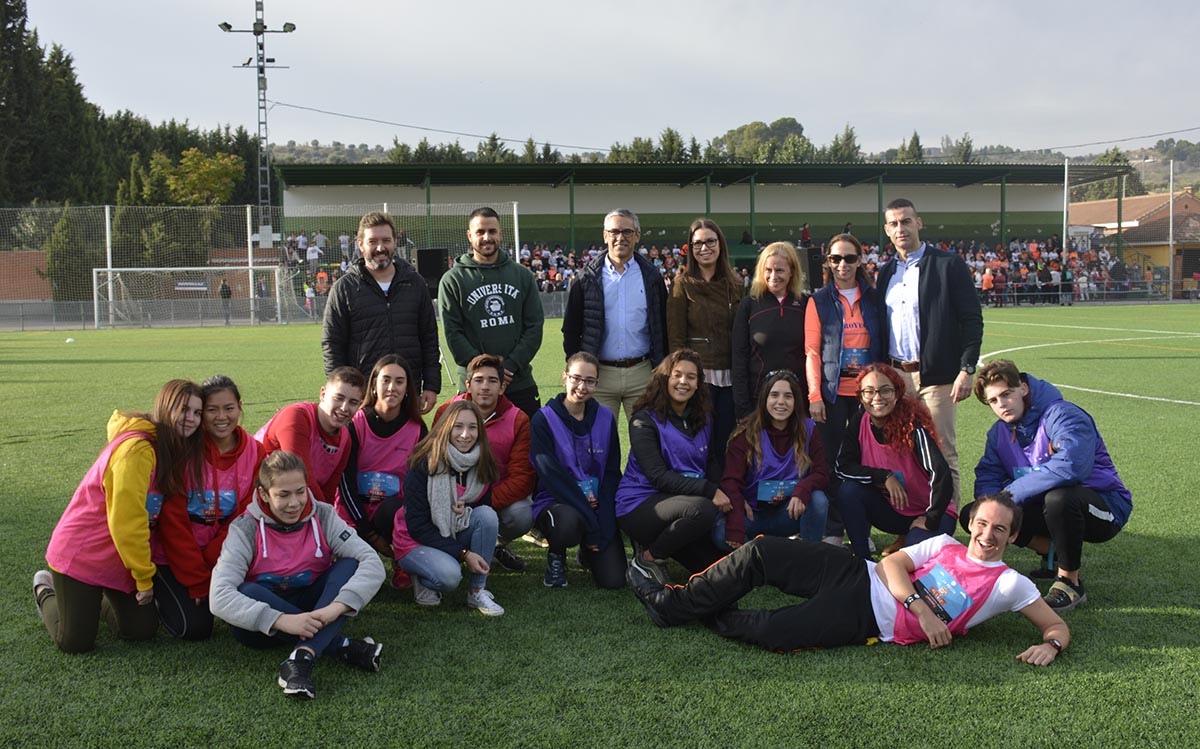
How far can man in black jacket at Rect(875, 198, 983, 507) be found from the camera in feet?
15.8

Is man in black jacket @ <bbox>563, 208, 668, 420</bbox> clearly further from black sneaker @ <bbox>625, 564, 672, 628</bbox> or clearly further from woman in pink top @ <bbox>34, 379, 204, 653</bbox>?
woman in pink top @ <bbox>34, 379, 204, 653</bbox>

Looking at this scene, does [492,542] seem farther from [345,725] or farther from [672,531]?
[345,725]

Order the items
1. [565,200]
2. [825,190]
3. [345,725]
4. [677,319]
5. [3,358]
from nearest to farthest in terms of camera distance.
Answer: [345,725] → [677,319] → [3,358] → [565,200] → [825,190]

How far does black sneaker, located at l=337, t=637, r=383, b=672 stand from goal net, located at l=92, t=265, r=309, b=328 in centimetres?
2380

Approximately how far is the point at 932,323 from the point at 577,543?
2.36 metres

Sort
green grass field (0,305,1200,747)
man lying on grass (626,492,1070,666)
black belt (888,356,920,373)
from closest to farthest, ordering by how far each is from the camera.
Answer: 1. green grass field (0,305,1200,747)
2. man lying on grass (626,492,1070,666)
3. black belt (888,356,920,373)

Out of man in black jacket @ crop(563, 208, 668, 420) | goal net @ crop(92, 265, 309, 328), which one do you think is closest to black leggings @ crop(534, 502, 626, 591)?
man in black jacket @ crop(563, 208, 668, 420)

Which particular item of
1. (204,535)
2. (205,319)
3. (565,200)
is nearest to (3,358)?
(205,319)

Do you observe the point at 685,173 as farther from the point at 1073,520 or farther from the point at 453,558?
the point at 453,558

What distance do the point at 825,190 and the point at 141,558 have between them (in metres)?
42.4

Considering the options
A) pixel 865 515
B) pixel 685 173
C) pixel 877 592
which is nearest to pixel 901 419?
pixel 865 515

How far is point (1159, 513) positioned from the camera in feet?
17.0

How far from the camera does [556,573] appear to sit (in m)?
4.25

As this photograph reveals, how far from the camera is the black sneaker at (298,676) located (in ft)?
9.68
